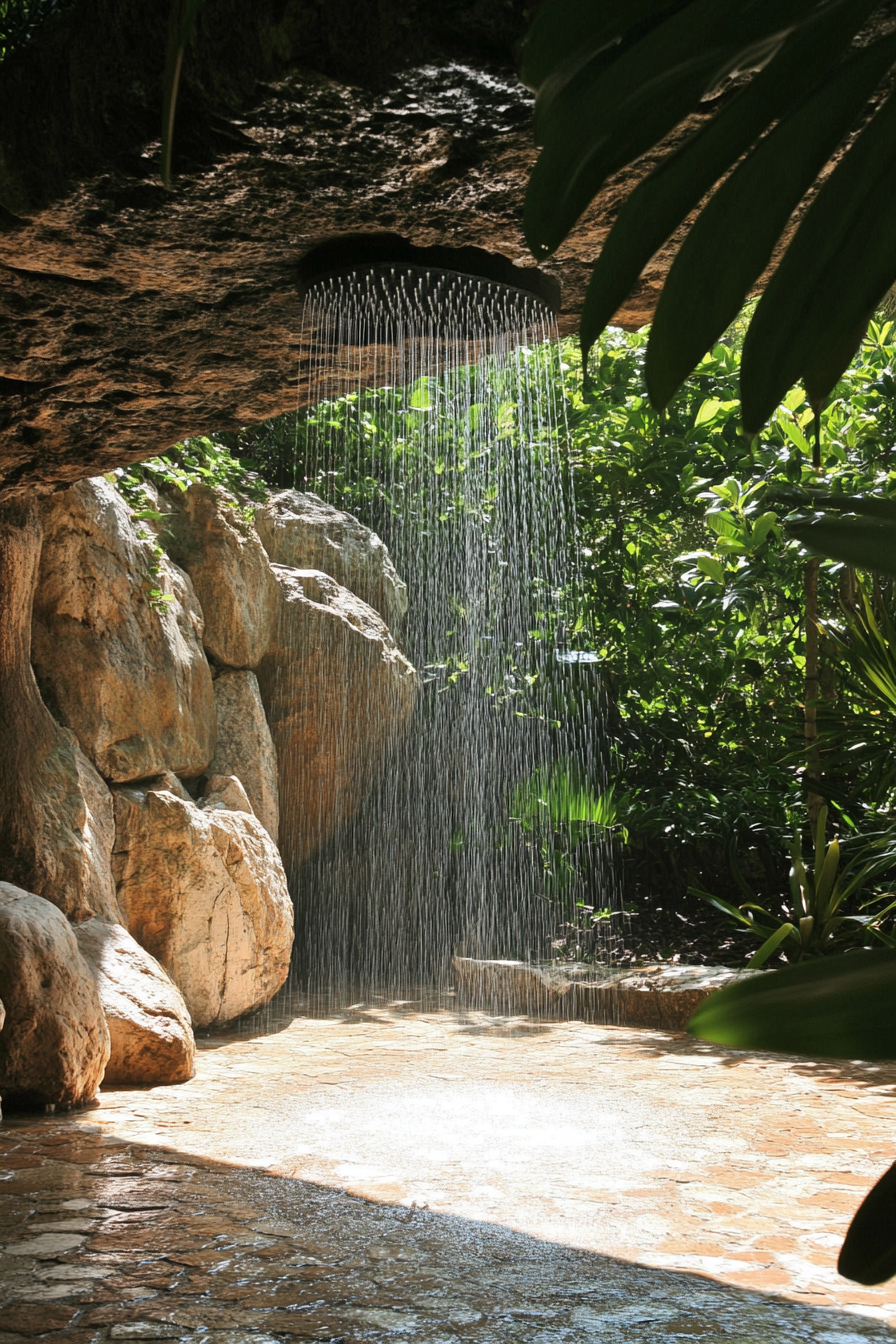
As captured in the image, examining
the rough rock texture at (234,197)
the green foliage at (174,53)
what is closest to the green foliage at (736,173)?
the green foliage at (174,53)

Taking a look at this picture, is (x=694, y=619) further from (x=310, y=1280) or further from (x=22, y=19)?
(x=22, y=19)

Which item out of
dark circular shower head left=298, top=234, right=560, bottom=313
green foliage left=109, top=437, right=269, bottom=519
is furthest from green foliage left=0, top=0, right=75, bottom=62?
green foliage left=109, top=437, right=269, bottom=519

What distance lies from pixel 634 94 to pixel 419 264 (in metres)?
2.70

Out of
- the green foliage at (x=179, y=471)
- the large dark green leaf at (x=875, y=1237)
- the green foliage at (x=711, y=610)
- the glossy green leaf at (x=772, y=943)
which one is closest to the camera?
the large dark green leaf at (x=875, y=1237)

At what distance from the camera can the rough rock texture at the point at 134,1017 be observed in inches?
184

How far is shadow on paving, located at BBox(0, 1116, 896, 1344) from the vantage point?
7.54ft

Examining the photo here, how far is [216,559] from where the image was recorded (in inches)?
276

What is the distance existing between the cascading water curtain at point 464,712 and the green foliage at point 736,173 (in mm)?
7225

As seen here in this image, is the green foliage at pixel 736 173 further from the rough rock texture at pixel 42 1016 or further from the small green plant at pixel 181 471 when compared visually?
the small green plant at pixel 181 471

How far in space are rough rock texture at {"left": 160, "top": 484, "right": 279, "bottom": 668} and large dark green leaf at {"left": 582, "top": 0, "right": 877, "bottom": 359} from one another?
6669 mm

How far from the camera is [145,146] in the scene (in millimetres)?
2166

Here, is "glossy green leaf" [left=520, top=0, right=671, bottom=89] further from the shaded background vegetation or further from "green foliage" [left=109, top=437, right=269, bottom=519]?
the shaded background vegetation

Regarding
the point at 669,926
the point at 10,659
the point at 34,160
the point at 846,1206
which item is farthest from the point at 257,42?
the point at 669,926

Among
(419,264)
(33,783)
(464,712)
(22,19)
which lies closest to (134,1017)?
(33,783)
